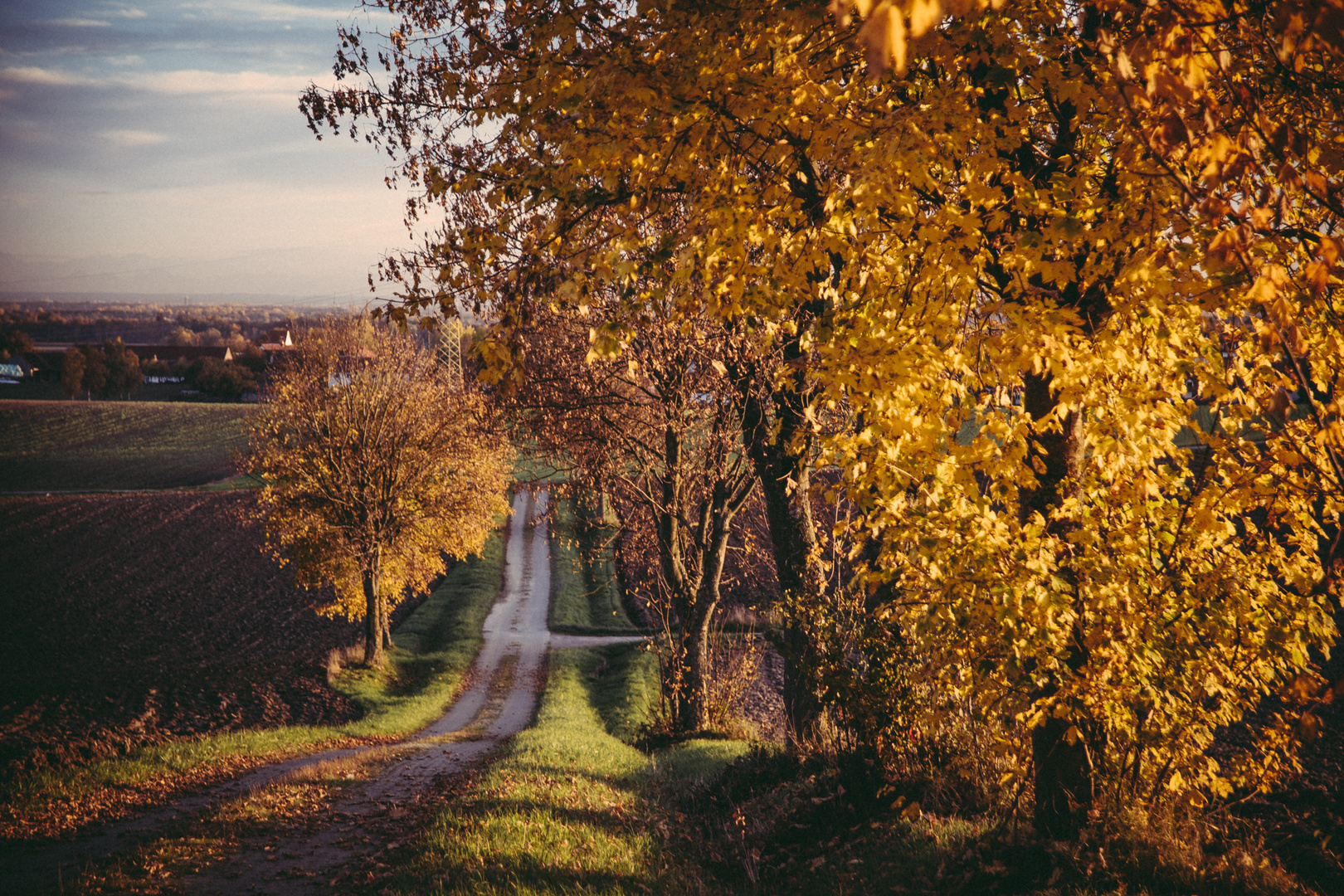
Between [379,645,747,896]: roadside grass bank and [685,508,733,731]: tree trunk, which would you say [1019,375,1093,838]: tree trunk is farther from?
[685,508,733,731]: tree trunk

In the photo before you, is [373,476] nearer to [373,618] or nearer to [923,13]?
[373,618]

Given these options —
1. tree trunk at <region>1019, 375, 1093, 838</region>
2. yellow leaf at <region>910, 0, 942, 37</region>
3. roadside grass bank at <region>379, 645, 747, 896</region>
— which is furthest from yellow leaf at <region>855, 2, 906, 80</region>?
roadside grass bank at <region>379, 645, 747, 896</region>

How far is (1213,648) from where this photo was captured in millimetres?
4930

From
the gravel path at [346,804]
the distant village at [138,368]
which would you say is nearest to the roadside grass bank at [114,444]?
the distant village at [138,368]

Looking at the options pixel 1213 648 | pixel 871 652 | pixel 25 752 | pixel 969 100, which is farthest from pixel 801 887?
pixel 25 752

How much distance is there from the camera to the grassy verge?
104 ft

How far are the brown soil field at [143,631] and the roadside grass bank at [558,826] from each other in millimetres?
8211

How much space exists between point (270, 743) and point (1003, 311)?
1583 cm

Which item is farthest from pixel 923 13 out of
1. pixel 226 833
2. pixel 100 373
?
pixel 100 373

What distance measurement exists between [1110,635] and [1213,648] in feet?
3.49

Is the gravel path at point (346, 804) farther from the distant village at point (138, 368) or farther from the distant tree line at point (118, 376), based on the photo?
the distant tree line at point (118, 376)

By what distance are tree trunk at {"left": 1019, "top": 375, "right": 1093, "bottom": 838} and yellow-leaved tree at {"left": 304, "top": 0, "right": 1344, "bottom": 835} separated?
2 centimetres

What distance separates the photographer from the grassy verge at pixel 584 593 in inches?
1243

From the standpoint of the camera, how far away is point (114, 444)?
71500 mm
